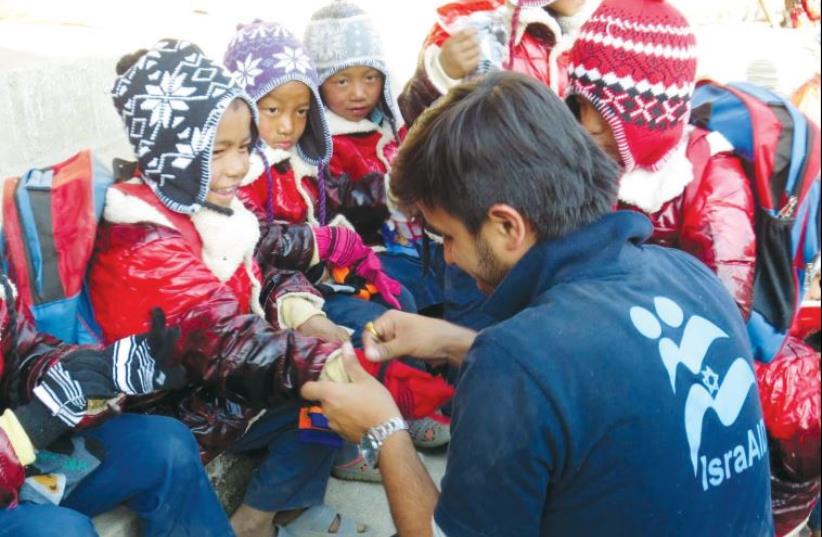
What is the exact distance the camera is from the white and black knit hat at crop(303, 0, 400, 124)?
3.54 meters

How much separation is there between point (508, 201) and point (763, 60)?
497cm

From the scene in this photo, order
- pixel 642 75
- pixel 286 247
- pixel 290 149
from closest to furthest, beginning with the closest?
pixel 642 75 → pixel 286 247 → pixel 290 149

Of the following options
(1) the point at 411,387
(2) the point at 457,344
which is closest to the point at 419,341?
(2) the point at 457,344

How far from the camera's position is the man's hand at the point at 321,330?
2.60 meters

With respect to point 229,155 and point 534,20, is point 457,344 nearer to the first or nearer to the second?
point 229,155

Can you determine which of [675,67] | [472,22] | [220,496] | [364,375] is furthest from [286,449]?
[472,22]

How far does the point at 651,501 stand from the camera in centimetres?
151

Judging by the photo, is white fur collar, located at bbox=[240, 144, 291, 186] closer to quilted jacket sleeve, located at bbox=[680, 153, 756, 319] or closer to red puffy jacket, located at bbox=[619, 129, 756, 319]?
red puffy jacket, located at bbox=[619, 129, 756, 319]

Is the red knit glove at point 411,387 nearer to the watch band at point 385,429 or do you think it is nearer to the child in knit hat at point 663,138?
the watch band at point 385,429

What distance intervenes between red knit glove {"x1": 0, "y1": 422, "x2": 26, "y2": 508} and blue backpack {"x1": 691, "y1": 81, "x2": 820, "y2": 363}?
207 centimetres

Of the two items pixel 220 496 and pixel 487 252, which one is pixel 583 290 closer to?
pixel 487 252

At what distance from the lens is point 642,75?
8.61 feet

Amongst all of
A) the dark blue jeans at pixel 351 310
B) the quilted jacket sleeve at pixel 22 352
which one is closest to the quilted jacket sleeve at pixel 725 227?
the dark blue jeans at pixel 351 310

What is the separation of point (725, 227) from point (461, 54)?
124 centimetres
